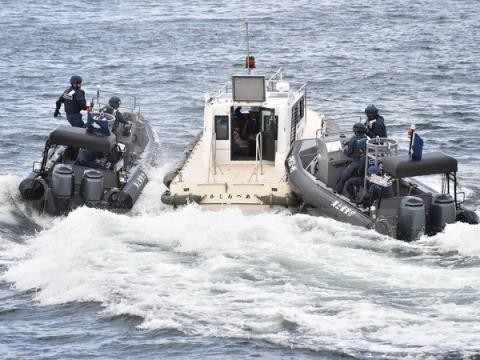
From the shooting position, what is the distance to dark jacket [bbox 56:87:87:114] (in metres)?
22.1

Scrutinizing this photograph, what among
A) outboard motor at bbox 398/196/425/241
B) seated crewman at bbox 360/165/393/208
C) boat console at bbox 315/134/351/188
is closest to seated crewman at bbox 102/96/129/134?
boat console at bbox 315/134/351/188

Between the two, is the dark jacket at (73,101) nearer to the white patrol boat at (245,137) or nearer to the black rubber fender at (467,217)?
the white patrol boat at (245,137)

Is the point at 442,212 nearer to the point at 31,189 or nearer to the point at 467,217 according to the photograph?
the point at 467,217

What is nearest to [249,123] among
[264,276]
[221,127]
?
[221,127]

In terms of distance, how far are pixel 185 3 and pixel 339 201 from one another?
2980 cm

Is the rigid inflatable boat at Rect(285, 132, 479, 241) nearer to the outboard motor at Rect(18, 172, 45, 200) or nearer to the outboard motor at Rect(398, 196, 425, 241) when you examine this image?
the outboard motor at Rect(398, 196, 425, 241)

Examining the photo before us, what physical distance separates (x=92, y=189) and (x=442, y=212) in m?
5.41

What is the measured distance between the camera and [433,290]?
53.1ft

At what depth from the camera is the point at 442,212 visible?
18.5 m

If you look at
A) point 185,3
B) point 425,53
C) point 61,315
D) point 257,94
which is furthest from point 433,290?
point 185,3

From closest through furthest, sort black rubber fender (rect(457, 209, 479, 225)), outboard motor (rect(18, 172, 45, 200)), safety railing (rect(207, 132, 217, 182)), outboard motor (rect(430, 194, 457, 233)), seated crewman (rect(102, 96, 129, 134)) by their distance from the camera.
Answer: outboard motor (rect(430, 194, 457, 233)), black rubber fender (rect(457, 209, 479, 225)), outboard motor (rect(18, 172, 45, 200)), safety railing (rect(207, 132, 217, 182)), seated crewman (rect(102, 96, 129, 134))

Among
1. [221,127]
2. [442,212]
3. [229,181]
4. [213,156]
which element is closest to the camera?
[442,212]

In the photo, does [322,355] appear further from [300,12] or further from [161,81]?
[300,12]

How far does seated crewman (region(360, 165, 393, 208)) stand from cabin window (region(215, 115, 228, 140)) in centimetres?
339
